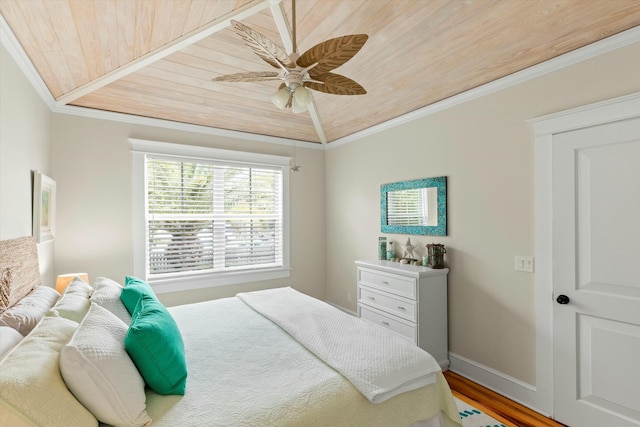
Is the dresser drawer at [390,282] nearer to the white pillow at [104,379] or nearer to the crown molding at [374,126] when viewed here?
the crown molding at [374,126]

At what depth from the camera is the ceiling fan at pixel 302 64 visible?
157cm

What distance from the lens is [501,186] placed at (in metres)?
2.56

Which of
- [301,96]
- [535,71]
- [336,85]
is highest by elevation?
[535,71]

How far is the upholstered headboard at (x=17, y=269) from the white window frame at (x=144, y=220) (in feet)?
4.08

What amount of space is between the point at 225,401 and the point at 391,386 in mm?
748

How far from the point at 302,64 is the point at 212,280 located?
294 centimetres

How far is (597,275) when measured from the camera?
2055mm

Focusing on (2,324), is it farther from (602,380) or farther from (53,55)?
(602,380)

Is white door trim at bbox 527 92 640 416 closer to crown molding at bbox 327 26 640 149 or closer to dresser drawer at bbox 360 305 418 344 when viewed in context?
crown molding at bbox 327 26 640 149

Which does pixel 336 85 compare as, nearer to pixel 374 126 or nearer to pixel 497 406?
pixel 374 126

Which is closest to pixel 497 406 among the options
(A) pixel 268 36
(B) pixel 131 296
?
(B) pixel 131 296

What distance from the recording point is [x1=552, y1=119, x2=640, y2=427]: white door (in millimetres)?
1907

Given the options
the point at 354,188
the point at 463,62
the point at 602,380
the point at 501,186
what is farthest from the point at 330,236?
the point at 602,380

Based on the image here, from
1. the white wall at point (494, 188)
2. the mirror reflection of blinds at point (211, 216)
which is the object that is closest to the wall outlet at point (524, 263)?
the white wall at point (494, 188)
